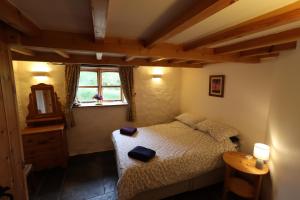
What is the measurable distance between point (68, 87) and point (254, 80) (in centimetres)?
357

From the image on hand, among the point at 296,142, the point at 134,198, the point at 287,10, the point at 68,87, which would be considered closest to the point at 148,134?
the point at 134,198

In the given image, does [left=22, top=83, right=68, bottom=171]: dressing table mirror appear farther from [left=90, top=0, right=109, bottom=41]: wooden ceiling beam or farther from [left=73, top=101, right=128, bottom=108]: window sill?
[left=90, top=0, right=109, bottom=41]: wooden ceiling beam

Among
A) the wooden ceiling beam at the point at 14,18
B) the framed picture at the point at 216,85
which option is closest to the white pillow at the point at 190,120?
the framed picture at the point at 216,85

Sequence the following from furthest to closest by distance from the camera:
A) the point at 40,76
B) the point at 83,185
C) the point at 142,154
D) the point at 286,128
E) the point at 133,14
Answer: the point at 40,76 → the point at 83,185 → the point at 142,154 → the point at 286,128 → the point at 133,14

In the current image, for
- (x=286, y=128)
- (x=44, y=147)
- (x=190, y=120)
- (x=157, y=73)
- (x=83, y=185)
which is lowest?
(x=83, y=185)

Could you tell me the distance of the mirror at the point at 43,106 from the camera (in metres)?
3.03

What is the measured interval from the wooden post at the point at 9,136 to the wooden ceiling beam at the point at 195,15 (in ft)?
4.31

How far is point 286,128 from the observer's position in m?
1.80

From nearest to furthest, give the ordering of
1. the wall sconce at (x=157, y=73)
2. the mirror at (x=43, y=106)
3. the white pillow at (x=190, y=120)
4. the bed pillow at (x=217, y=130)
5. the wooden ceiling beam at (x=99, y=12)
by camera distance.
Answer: the wooden ceiling beam at (x=99, y=12) < the bed pillow at (x=217, y=130) < the mirror at (x=43, y=106) < the white pillow at (x=190, y=120) < the wall sconce at (x=157, y=73)

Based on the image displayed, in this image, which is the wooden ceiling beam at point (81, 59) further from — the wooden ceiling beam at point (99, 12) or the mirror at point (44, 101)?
the wooden ceiling beam at point (99, 12)

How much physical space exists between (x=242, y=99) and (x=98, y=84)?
3139 mm

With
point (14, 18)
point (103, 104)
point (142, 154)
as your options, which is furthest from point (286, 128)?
point (103, 104)

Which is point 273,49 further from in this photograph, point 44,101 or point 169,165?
point 44,101

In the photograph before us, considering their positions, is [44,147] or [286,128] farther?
[44,147]
